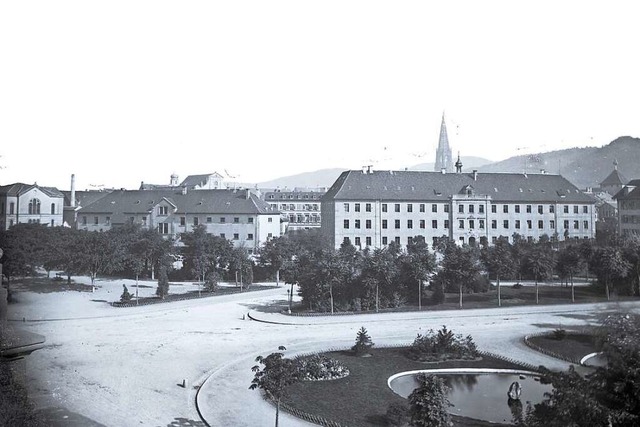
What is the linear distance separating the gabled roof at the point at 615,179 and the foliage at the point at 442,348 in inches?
450

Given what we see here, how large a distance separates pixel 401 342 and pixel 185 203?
51.3m

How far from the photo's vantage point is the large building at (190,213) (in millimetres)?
70000

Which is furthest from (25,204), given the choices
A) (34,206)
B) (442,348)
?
(442,348)

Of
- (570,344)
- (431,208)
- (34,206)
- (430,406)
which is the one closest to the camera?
(430,406)

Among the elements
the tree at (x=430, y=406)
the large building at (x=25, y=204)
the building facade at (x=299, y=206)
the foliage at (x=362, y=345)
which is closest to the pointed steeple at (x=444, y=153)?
the building facade at (x=299, y=206)

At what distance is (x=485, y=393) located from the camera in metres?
21.0

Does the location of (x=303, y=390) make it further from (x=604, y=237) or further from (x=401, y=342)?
(x=604, y=237)

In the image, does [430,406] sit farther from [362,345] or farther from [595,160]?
[595,160]

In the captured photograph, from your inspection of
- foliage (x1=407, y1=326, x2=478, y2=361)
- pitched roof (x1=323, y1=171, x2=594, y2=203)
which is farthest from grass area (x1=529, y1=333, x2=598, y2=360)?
pitched roof (x1=323, y1=171, x2=594, y2=203)

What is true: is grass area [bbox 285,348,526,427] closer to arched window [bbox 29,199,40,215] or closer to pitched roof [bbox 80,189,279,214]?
arched window [bbox 29,199,40,215]

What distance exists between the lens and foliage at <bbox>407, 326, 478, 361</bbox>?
84.0ft

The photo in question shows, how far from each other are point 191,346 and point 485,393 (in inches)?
601

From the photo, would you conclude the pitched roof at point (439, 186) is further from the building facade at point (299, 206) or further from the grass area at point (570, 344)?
the grass area at point (570, 344)

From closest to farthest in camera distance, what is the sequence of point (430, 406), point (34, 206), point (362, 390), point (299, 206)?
point (430, 406) < point (362, 390) < point (34, 206) < point (299, 206)
